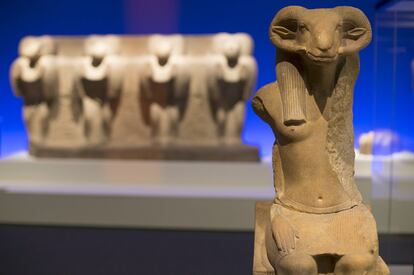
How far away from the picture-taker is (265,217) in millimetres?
3314

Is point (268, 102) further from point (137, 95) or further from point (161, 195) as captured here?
point (137, 95)

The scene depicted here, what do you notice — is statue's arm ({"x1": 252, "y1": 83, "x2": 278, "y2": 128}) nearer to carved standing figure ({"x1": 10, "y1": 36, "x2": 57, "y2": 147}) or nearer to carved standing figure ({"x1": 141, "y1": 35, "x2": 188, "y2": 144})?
carved standing figure ({"x1": 141, "y1": 35, "x2": 188, "y2": 144})

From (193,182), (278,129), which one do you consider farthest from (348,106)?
(193,182)

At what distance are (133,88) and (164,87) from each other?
0.36m

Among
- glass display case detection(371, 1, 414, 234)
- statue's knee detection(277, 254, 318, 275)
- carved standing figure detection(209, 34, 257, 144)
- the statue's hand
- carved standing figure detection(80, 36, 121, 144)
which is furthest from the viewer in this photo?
carved standing figure detection(80, 36, 121, 144)

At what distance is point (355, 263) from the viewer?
2787mm

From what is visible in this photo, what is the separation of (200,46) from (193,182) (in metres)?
1.40

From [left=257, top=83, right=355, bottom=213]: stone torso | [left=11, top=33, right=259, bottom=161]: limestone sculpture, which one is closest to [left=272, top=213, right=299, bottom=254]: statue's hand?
[left=257, top=83, right=355, bottom=213]: stone torso

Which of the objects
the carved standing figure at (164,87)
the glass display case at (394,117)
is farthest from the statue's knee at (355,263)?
the carved standing figure at (164,87)

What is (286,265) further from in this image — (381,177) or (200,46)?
(200,46)

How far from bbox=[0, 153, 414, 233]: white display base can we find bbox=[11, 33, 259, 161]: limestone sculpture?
361mm

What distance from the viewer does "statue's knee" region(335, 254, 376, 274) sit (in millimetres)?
2789

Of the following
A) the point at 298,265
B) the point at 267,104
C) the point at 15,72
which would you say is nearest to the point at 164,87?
the point at 15,72

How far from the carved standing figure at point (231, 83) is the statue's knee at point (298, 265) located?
11.6 ft
